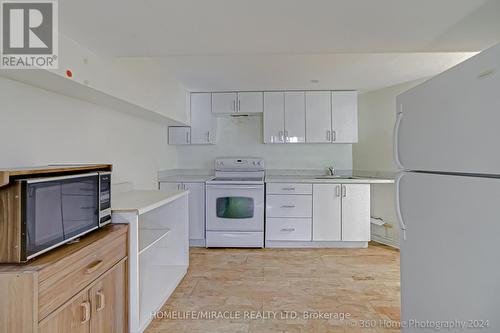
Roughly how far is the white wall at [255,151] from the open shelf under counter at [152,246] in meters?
1.62

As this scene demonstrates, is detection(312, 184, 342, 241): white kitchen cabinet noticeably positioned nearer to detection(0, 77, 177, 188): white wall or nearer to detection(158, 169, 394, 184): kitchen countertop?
detection(158, 169, 394, 184): kitchen countertop

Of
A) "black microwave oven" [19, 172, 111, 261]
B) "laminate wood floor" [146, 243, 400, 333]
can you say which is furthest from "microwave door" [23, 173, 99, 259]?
"laminate wood floor" [146, 243, 400, 333]

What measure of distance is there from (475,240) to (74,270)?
1619 millimetres

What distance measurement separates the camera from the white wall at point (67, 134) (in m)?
1.44

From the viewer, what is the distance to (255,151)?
4.14 metres

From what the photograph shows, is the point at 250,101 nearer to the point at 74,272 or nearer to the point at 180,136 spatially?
the point at 180,136

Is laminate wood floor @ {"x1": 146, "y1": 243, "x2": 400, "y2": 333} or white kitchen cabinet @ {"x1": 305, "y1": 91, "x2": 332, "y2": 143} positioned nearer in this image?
laminate wood floor @ {"x1": 146, "y1": 243, "x2": 400, "y2": 333}

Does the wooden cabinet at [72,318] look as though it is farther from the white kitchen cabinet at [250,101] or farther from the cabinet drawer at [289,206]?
the white kitchen cabinet at [250,101]

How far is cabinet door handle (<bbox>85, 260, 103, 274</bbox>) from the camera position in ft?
4.03

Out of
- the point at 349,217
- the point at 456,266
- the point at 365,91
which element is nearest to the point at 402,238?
the point at 456,266

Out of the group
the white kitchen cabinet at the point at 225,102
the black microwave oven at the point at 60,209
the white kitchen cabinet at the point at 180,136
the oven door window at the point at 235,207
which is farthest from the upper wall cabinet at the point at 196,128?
the black microwave oven at the point at 60,209

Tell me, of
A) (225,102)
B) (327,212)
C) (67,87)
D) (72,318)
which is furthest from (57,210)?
(327,212)

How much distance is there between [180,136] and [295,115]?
1716 mm

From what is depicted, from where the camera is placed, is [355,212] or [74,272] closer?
[74,272]
